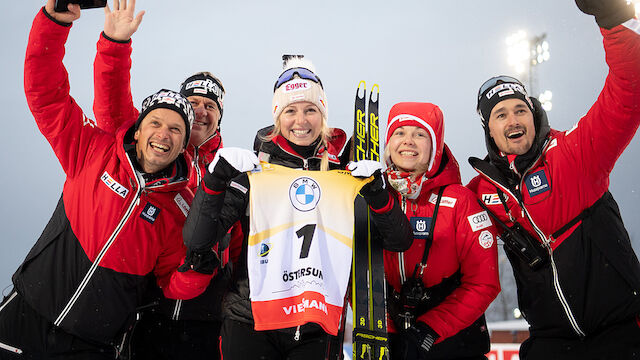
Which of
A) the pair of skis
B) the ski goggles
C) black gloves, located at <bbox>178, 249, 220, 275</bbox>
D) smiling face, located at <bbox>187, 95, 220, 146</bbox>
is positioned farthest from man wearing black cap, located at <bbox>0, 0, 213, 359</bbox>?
the pair of skis

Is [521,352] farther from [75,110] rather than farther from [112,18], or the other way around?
[112,18]

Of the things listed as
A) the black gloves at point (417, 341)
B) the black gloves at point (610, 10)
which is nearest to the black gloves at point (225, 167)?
the black gloves at point (417, 341)

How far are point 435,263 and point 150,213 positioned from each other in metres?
2.11

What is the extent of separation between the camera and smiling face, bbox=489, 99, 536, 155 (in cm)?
362

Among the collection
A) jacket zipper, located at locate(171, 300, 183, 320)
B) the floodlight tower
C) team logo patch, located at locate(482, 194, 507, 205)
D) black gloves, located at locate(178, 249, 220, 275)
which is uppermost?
the floodlight tower

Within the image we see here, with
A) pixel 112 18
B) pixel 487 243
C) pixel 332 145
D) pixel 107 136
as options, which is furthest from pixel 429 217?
pixel 112 18

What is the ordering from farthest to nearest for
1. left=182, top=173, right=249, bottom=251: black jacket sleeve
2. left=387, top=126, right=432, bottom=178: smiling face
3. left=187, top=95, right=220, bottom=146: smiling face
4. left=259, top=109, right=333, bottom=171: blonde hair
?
1. left=187, top=95, right=220, bottom=146: smiling face
2. left=387, top=126, right=432, bottom=178: smiling face
3. left=259, top=109, right=333, bottom=171: blonde hair
4. left=182, top=173, right=249, bottom=251: black jacket sleeve

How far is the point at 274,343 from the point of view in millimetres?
3033

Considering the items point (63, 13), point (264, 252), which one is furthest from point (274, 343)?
point (63, 13)

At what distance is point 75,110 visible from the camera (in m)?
3.41

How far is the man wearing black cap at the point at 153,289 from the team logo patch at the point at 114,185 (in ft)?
1.76

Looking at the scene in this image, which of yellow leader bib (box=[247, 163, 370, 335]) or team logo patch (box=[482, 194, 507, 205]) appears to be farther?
team logo patch (box=[482, 194, 507, 205])

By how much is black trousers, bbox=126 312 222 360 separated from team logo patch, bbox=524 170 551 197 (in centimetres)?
289

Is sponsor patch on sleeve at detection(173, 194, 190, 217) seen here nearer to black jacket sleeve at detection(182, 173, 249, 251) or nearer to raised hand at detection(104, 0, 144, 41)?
black jacket sleeve at detection(182, 173, 249, 251)
